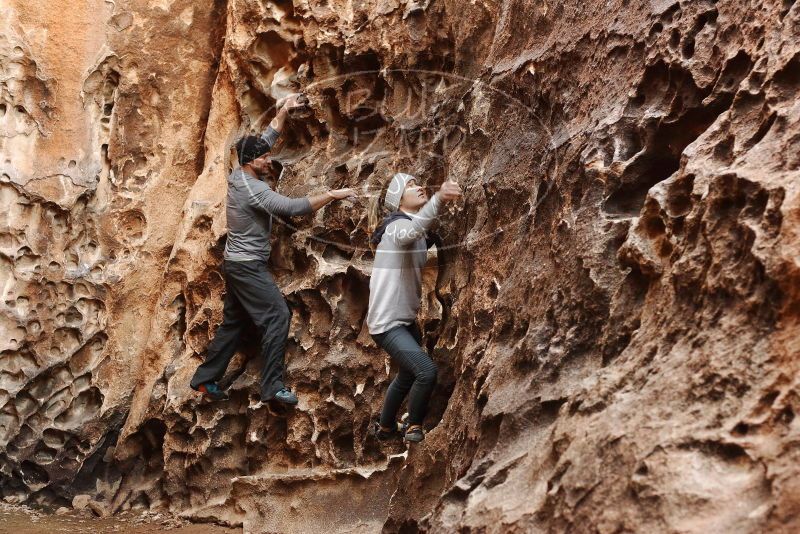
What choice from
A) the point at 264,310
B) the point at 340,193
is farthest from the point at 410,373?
the point at 264,310

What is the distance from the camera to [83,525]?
18.3 ft

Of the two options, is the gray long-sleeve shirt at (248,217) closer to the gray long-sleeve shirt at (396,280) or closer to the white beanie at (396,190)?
the white beanie at (396,190)

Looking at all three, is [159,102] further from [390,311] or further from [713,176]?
[713,176]

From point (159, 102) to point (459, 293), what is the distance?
9.82 feet

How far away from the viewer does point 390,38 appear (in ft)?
17.3

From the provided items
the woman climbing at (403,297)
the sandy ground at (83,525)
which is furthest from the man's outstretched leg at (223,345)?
the woman climbing at (403,297)

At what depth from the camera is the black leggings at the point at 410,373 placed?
13.5 feet

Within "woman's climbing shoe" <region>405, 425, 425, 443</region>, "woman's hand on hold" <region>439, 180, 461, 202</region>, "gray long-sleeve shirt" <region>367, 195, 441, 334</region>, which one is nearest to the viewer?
"woman's hand on hold" <region>439, 180, 461, 202</region>

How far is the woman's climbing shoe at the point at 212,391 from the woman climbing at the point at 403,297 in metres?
1.31

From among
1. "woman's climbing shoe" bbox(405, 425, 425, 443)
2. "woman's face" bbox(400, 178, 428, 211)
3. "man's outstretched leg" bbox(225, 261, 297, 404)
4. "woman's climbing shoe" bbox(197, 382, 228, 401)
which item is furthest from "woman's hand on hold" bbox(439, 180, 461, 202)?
"woman's climbing shoe" bbox(197, 382, 228, 401)

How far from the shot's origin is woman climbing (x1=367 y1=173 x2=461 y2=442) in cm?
411

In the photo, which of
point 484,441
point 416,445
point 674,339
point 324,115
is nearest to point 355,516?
point 416,445

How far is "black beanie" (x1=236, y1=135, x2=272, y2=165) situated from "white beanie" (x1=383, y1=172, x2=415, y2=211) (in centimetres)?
99

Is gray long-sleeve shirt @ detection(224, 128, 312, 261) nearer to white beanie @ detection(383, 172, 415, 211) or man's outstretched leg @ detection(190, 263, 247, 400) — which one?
man's outstretched leg @ detection(190, 263, 247, 400)
